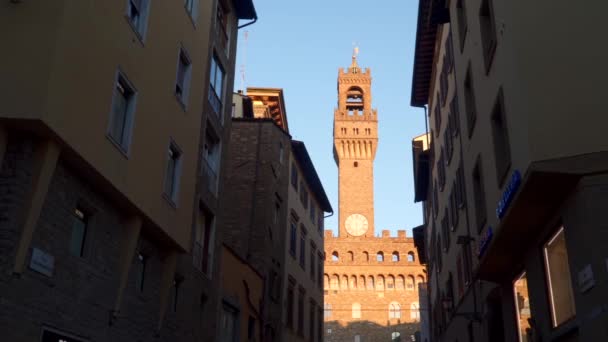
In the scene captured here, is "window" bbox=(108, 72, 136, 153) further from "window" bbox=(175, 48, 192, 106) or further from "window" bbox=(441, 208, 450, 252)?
"window" bbox=(441, 208, 450, 252)

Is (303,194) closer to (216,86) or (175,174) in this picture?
(216,86)

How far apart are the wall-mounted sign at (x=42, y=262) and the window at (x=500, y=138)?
8638 millimetres

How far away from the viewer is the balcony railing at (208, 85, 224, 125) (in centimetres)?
2080

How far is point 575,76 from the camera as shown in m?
11.4

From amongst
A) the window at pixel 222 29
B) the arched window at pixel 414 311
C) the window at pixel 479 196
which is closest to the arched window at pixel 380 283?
the arched window at pixel 414 311

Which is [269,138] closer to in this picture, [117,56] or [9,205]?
[117,56]

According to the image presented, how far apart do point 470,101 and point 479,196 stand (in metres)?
2.75

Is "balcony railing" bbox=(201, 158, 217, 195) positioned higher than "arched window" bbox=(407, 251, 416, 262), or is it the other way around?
"arched window" bbox=(407, 251, 416, 262)

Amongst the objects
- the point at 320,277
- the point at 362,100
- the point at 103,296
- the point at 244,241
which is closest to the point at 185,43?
the point at 103,296

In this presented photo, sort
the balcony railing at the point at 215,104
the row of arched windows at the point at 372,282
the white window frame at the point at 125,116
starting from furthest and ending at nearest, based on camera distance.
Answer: the row of arched windows at the point at 372,282 → the balcony railing at the point at 215,104 → the white window frame at the point at 125,116

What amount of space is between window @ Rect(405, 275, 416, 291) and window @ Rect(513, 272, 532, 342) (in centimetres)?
6269

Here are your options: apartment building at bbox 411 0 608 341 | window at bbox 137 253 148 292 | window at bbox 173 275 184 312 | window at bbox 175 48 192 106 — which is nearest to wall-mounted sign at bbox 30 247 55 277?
window at bbox 137 253 148 292

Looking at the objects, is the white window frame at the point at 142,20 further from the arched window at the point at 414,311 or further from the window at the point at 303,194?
the arched window at the point at 414,311

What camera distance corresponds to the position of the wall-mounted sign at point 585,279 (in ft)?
32.9
